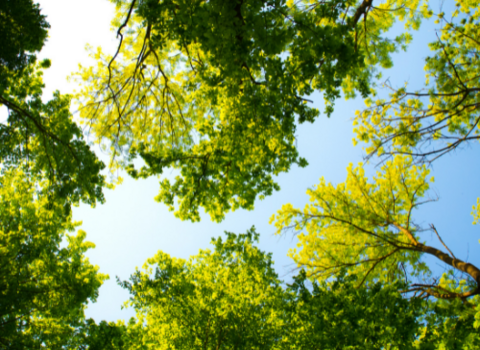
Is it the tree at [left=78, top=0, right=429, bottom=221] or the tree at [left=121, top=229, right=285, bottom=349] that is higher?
the tree at [left=78, top=0, right=429, bottom=221]

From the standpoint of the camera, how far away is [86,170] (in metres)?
5.54

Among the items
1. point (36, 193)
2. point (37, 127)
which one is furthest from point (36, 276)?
point (37, 127)

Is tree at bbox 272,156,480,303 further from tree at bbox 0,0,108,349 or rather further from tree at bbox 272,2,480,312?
tree at bbox 0,0,108,349

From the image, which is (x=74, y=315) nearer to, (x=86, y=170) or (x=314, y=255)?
(x=86, y=170)

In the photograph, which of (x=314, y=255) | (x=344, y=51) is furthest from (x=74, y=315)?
(x=344, y=51)

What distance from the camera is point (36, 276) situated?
280 inches

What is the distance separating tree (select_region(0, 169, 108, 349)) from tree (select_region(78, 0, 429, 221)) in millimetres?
2745

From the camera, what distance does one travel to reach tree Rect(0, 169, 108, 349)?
6.21 m

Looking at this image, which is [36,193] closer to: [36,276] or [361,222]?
[36,276]

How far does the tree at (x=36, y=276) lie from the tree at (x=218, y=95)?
2.74 metres

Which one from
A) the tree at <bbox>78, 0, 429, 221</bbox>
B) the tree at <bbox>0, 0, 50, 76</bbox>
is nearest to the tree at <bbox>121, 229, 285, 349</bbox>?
the tree at <bbox>78, 0, 429, 221</bbox>

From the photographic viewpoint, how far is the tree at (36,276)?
6207mm

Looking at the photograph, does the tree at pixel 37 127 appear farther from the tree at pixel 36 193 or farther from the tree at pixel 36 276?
the tree at pixel 36 276

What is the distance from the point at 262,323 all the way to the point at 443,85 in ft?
24.5
